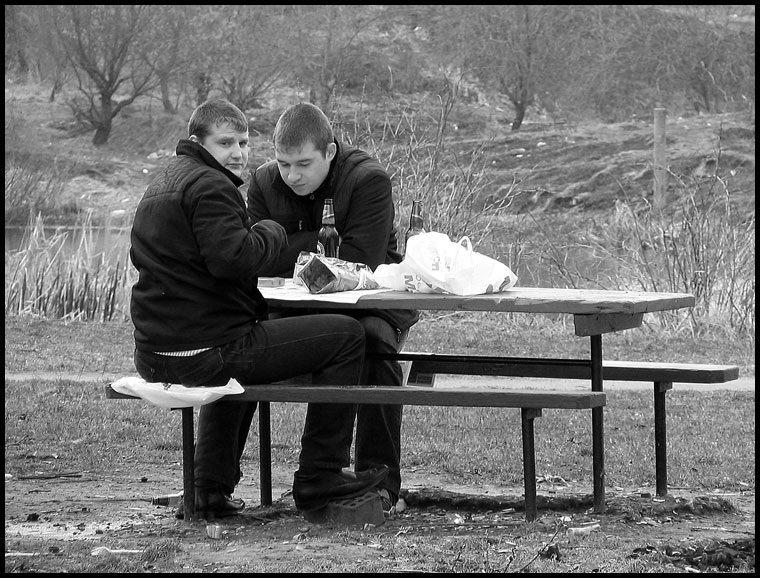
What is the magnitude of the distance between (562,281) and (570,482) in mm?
5921

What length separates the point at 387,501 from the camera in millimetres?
4695

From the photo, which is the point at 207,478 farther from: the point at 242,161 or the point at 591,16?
the point at 591,16

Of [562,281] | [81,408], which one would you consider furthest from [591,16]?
[81,408]

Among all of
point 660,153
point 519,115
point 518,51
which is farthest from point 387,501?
point 518,51

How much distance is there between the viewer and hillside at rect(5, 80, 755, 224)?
64.3 ft

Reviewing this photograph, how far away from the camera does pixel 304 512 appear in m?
4.45

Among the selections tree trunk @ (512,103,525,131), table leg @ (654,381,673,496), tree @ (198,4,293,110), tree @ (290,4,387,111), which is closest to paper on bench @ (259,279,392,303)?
table leg @ (654,381,673,496)

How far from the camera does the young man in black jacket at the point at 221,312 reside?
4.20 meters

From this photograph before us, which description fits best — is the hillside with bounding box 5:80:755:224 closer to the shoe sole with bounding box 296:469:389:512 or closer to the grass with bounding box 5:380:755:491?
the grass with bounding box 5:380:755:491

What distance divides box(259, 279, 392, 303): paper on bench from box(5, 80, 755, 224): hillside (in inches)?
507

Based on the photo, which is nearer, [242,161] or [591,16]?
[242,161]

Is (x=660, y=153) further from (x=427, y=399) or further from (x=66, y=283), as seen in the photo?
(x=427, y=399)

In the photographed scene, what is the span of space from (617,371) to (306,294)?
1344 mm

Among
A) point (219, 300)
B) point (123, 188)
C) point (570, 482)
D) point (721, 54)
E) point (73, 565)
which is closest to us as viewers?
point (73, 565)
